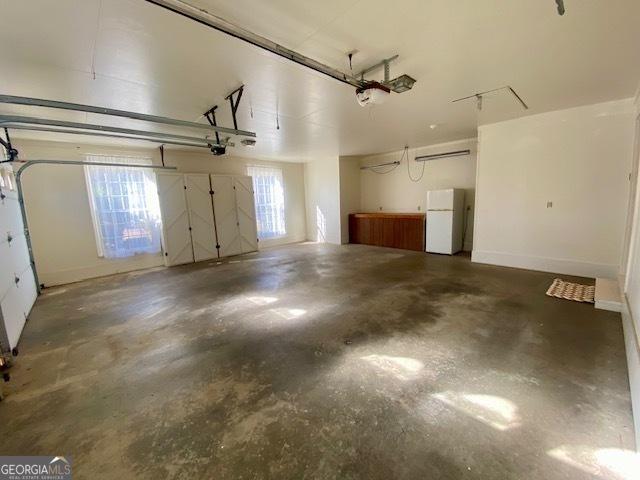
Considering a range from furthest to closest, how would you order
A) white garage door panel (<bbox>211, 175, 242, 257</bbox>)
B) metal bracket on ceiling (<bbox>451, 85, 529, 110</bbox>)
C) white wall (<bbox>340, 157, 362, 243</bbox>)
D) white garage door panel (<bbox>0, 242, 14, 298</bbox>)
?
1. white wall (<bbox>340, 157, 362, 243</bbox>)
2. white garage door panel (<bbox>211, 175, 242, 257</bbox>)
3. metal bracket on ceiling (<bbox>451, 85, 529, 110</bbox>)
4. white garage door panel (<bbox>0, 242, 14, 298</bbox>)

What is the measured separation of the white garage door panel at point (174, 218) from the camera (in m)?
6.11

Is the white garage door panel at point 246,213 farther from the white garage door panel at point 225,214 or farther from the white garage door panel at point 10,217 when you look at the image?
the white garage door panel at point 10,217

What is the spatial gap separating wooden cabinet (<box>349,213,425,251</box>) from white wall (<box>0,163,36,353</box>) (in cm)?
725

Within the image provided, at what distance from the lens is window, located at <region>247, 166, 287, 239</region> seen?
810 centimetres

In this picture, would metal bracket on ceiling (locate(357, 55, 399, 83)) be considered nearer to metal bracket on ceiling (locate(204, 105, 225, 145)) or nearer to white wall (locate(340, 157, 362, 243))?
metal bracket on ceiling (locate(204, 105, 225, 145))

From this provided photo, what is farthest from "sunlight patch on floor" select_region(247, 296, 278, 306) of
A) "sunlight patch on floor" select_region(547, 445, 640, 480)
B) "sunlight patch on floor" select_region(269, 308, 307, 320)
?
"sunlight patch on floor" select_region(547, 445, 640, 480)

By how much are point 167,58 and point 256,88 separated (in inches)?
37.8

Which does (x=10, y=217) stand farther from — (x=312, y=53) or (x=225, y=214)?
(x=312, y=53)

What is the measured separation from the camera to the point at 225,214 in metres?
7.13

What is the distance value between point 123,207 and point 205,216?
172cm

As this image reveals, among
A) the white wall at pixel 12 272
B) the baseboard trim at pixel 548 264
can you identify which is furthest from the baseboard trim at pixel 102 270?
the baseboard trim at pixel 548 264

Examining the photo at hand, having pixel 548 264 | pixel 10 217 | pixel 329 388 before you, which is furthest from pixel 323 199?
pixel 329 388

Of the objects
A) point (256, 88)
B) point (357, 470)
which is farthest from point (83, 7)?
point (357, 470)

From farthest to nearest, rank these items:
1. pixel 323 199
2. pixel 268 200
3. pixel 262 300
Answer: pixel 323 199 < pixel 268 200 < pixel 262 300
